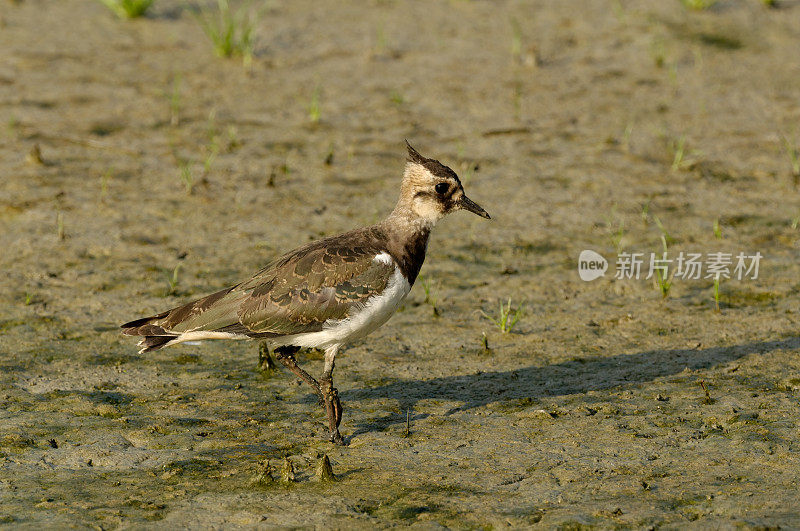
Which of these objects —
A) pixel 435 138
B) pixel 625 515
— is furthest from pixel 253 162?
pixel 625 515

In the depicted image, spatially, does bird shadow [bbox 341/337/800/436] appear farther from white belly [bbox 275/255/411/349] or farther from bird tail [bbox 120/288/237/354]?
bird tail [bbox 120/288/237/354]

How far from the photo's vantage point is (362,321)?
6844mm

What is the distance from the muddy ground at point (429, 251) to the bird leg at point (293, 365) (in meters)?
0.26

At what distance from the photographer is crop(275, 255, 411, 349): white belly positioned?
685 centimetres

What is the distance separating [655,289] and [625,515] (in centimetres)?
392

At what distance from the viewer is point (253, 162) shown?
11.4 m

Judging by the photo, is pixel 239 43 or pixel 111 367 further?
pixel 239 43

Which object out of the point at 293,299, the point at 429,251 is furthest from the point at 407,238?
the point at 429,251

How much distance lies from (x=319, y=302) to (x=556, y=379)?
2.01 m

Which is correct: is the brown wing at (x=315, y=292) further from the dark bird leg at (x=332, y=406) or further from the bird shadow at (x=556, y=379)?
the bird shadow at (x=556, y=379)

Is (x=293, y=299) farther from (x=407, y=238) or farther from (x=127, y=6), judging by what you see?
(x=127, y=6)

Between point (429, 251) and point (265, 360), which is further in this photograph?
point (429, 251)

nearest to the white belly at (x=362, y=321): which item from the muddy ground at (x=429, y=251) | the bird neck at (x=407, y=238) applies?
the bird neck at (x=407, y=238)

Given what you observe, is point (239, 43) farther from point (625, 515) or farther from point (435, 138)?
point (625, 515)
